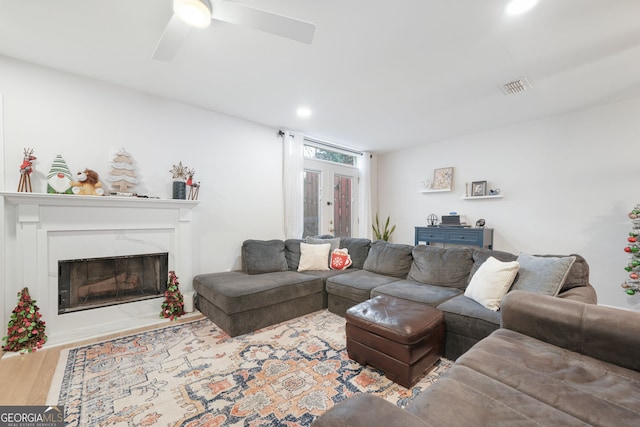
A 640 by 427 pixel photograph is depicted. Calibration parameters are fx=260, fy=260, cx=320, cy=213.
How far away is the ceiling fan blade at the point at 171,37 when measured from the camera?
1692mm

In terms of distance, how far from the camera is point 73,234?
8.36 feet

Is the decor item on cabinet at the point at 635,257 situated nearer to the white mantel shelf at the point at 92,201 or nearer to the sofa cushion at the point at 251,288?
the sofa cushion at the point at 251,288

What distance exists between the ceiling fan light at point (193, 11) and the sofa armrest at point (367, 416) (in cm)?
211

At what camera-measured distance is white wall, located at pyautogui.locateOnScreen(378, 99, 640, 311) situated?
3230mm

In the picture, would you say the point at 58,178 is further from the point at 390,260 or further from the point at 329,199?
the point at 329,199

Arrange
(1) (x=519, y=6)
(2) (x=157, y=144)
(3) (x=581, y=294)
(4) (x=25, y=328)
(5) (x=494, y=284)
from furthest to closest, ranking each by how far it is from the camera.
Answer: (2) (x=157, y=144), (4) (x=25, y=328), (5) (x=494, y=284), (3) (x=581, y=294), (1) (x=519, y=6)

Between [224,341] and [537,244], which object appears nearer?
[224,341]

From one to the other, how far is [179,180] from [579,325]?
371cm

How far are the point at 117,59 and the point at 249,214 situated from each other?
2205 mm

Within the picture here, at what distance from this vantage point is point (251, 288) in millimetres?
2666

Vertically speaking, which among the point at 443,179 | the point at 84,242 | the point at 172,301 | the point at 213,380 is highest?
the point at 443,179

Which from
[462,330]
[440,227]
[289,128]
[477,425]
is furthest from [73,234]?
[440,227]

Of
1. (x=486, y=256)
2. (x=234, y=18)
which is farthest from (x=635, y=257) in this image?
(x=234, y=18)

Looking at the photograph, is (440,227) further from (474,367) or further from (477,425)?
(477,425)
